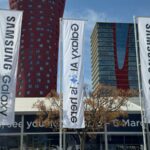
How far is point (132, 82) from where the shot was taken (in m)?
144

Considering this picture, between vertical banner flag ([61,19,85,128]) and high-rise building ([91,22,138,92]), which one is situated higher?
high-rise building ([91,22,138,92])

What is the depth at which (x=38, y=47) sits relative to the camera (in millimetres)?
117000

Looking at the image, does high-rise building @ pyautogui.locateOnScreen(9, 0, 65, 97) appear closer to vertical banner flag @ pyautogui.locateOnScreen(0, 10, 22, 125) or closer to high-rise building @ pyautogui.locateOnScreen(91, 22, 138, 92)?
high-rise building @ pyautogui.locateOnScreen(91, 22, 138, 92)

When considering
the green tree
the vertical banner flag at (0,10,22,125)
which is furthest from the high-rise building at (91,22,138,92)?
the vertical banner flag at (0,10,22,125)

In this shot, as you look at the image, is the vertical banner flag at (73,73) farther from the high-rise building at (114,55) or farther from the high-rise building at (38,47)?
the high-rise building at (114,55)

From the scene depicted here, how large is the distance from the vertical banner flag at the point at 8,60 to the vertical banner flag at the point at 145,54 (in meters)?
7.00

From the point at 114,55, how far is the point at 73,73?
133 meters

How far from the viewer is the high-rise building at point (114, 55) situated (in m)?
146

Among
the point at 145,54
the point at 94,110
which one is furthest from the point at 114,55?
the point at 145,54

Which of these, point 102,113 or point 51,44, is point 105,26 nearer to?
point 51,44

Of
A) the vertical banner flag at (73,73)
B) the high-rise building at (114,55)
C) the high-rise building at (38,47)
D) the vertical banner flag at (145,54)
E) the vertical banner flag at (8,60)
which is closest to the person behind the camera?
the vertical banner flag at (8,60)

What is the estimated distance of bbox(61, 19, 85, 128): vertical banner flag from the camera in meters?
19.6

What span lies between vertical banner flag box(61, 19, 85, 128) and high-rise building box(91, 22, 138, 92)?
12385 centimetres

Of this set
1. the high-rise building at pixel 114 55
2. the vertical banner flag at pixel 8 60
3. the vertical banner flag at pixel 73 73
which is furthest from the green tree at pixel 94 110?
the high-rise building at pixel 114 55
